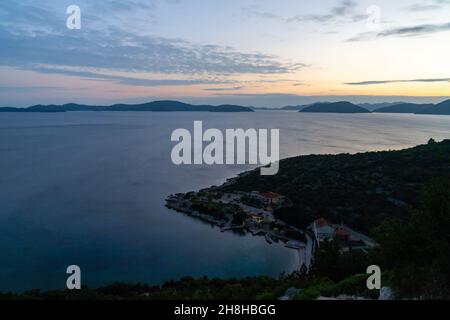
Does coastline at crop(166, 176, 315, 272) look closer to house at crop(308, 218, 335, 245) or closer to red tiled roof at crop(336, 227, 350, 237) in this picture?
house at crop(308, 218, 335, 245)

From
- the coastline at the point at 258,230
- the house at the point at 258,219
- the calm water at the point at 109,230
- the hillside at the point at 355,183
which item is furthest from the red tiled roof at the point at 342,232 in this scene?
the house at the point at 258,219

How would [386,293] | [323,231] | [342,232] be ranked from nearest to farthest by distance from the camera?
[386,293]
[342,232]
[323,231]

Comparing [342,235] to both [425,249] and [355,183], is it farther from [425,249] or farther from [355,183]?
[425,249]

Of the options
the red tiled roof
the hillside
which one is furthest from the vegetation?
the hillside

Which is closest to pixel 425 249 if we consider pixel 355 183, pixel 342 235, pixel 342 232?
pixel 342 235

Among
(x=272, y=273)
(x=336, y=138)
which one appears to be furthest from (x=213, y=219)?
(x=336, y=138)

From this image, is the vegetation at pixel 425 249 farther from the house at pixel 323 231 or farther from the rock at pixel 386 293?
the house at pixel 323 231

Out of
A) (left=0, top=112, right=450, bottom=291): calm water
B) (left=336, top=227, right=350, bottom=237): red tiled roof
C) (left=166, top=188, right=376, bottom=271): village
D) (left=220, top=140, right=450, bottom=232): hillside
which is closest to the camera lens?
(left=0, top=112, right=450, bottom=291): calm water
